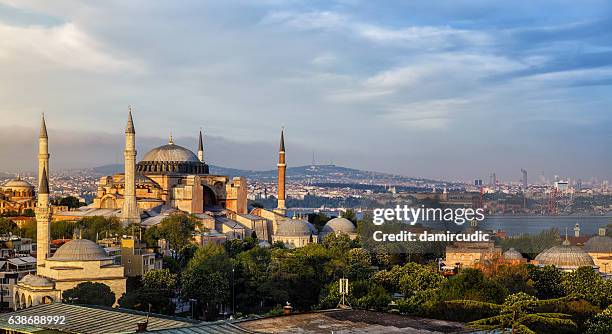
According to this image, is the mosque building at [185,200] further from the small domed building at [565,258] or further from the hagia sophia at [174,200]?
the small domed building at [565,258]

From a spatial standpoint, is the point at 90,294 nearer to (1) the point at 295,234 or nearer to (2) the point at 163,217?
(2) the point at 163,217

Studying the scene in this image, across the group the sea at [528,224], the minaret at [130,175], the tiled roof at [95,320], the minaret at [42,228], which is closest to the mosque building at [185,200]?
the minaret at [130,175]

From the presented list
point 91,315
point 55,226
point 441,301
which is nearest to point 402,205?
point 55,226

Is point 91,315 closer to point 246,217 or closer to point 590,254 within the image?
point 590,254

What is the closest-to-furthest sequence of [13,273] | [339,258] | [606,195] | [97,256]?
[97,256], [13,273], [339,258], [606,195]

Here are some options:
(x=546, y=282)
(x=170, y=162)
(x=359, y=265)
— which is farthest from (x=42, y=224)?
(x=170, y=162)

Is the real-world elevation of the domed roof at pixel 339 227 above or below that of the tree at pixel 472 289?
above
